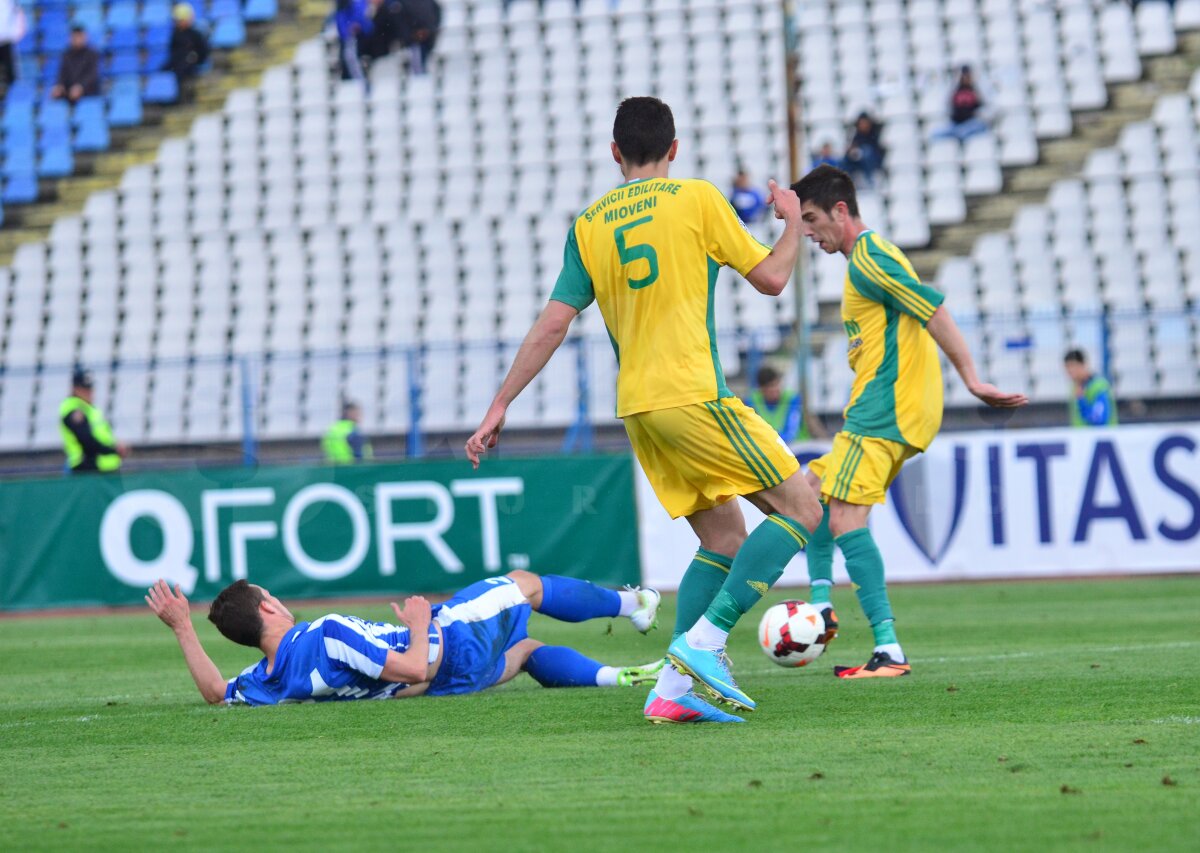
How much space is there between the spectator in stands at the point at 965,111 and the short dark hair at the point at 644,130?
51.2 feet

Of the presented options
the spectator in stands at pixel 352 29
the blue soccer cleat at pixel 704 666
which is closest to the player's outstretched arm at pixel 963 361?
the blue soccer cleat at pixel 704 666

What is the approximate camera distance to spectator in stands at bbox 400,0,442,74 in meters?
23.0

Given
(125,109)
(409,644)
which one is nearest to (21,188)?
(125,109)

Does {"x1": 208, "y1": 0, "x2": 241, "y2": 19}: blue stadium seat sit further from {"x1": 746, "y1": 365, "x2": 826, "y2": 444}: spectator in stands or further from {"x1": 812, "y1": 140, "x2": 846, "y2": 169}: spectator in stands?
{"x1": 746, "y1": 365, "x2": 826, "y2": 444}: spectator in stands

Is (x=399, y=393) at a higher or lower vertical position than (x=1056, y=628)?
higher

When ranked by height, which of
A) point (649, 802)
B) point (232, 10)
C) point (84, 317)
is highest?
point (232, 10)

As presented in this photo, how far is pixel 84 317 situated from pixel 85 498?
8154mm

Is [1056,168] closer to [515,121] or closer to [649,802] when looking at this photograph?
[515,121]

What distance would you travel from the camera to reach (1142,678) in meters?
6.48

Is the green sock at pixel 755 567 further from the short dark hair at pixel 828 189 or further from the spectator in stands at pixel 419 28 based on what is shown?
the spectator in stands at pixel 419 28

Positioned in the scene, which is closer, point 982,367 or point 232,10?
point 982,367

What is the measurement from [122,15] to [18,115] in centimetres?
244

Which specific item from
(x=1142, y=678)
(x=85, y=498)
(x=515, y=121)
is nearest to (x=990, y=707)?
(x=1142, y=678)

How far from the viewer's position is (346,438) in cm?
1697
